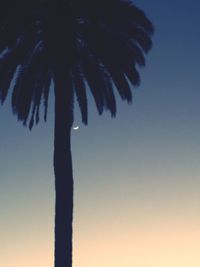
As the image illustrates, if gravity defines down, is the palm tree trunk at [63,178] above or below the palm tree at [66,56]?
below

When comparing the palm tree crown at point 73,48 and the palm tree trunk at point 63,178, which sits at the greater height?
the palm tree crown at point 73,48

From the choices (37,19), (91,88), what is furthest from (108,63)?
(37,19)

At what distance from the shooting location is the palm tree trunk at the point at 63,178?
20.2 metres

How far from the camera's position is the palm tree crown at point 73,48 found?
2188cm

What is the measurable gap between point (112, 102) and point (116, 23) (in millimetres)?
2987

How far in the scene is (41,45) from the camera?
2277 cm

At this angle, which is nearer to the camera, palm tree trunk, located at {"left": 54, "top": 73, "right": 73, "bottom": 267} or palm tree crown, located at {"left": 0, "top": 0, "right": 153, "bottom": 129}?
palm tree trunk, located at {"left": 54, "top": 73, "right": 73, "bottom": 267}

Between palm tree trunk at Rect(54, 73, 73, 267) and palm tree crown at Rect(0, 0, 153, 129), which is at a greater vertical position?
palm tree crown at Rect(0, 0, 153, 129)

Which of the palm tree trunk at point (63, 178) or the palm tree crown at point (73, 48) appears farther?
the palm tree crown at point (73, 48)

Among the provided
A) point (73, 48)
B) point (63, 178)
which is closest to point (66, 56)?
point (73, 48)

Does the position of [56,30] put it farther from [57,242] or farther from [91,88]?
[57,242]

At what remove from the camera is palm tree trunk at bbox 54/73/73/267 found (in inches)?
797

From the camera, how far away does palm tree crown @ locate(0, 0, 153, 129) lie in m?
21.9

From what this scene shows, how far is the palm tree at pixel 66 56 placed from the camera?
71.2 ft
